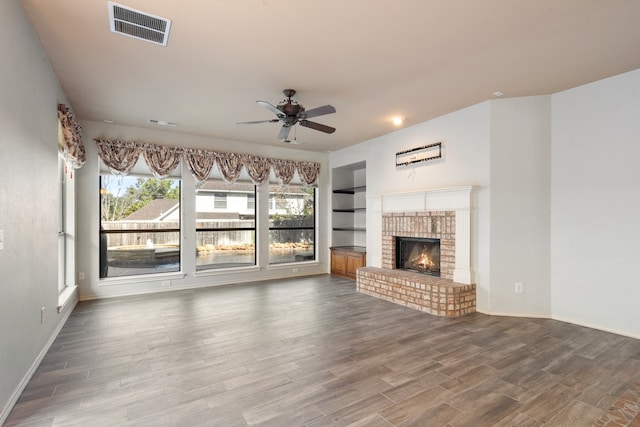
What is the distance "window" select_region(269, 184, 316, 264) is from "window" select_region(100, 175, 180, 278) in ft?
6.56

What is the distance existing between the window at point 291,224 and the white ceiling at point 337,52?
9.52 feet

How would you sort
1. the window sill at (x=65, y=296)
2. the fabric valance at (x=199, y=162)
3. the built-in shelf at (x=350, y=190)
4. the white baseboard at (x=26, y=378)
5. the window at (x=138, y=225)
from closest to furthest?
the white baseboard at (x=26, y=378) → the window sill at (x=65, y=296) → the fabric valance at (x=199, y=162) → the window at (x=138, y=225) → the built-in shelf at (x=350, y=190)

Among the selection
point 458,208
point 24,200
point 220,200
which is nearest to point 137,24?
point 24,200

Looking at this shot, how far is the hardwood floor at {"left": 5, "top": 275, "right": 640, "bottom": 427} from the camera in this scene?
7.32ft

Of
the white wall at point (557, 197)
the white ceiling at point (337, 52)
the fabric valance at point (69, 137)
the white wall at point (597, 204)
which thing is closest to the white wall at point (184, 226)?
the white ceiling at point (337, 52)

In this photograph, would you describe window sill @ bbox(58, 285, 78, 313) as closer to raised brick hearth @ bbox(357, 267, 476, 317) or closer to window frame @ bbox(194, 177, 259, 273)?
window frame @ bbox(194, 177, 259, 273)

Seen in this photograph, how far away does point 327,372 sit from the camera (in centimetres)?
283

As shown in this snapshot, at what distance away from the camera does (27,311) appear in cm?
268

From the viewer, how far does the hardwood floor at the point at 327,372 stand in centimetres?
223

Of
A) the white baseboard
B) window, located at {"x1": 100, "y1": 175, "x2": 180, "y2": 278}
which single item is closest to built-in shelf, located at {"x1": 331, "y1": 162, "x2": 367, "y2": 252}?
window, located at {"x1": 100, "y1": 175, "x2": 180, "y2": 278}

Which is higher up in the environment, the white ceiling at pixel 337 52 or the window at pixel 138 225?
the white ceiling at pixel 337 52

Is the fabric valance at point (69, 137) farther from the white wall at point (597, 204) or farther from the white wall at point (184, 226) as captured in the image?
the white wall at point (597, 204)

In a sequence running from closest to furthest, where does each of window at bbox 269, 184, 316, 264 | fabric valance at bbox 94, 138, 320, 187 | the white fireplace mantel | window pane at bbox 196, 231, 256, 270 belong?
1. the white fireplace mantel
2. fabric valance at bbox 94, 138, 320, 187
3. window pane at bbox 196, 231, 256, 270
4. window at bbox 269, 184, 316, 264

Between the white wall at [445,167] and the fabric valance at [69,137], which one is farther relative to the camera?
the white wall at [445,167]
